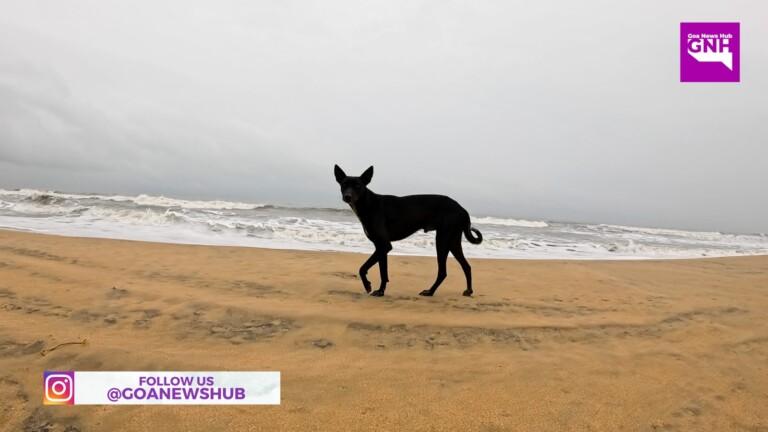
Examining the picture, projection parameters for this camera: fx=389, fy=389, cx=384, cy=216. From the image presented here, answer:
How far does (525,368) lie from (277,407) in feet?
6.20

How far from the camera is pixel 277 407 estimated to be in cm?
233

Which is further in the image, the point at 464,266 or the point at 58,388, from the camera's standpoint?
the point at 464,266

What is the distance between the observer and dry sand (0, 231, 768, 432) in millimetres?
2301

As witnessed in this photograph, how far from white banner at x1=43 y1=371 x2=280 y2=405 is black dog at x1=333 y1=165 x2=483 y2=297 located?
2978mm

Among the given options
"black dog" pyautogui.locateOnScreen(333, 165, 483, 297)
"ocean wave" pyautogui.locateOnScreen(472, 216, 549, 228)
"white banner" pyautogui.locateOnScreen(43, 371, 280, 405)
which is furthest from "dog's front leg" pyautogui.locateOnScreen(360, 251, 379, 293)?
"ocean wave" pyautogui.locateOnScreen(472, 216, 549, 228)

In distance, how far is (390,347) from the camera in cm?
346

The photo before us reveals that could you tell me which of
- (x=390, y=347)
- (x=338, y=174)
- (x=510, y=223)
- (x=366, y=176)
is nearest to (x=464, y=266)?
(x=366, y=176)

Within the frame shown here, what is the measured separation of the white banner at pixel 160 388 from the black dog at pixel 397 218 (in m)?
2.98

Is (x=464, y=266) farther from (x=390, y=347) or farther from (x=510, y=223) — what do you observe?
(x=510, y=223)

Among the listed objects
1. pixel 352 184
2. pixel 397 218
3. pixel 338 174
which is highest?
pixel 338 174

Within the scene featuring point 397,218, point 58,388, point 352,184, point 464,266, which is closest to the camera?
point 58,388

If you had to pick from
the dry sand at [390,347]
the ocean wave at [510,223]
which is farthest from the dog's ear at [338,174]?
the ocean wave at [510,223]

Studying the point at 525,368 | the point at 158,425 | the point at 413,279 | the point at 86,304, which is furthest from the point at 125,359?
the point at 413,279

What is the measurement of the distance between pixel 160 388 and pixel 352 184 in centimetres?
353
